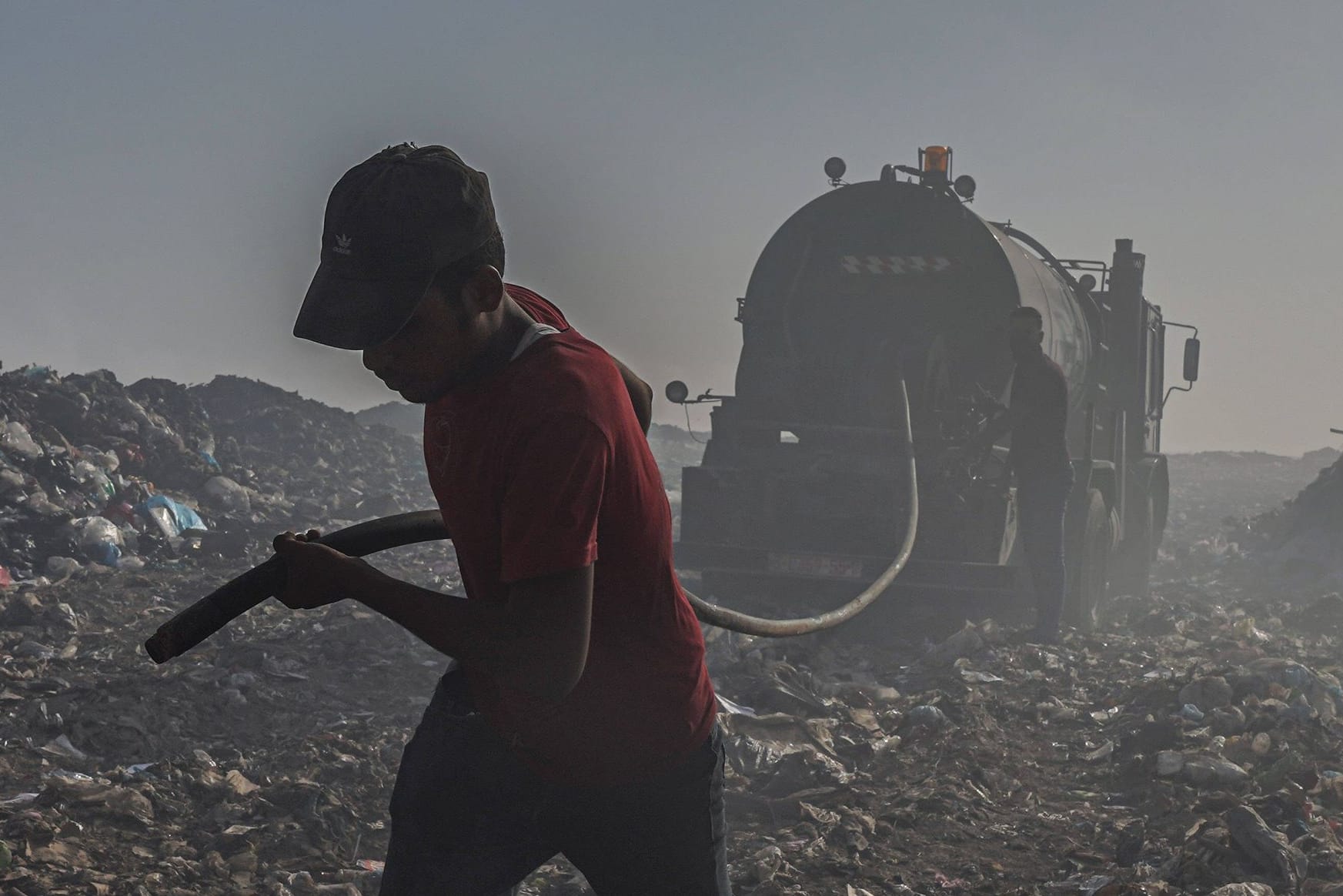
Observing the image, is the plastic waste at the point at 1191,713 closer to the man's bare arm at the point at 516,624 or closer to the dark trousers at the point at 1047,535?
the dark trousers at the point at 1047,535

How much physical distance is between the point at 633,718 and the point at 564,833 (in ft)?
0.85

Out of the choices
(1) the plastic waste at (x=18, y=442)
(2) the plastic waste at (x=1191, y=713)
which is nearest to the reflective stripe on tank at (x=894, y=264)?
(2) the plastic waste at (x=1191, y=713)

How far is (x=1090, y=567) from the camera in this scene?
33.6 ft

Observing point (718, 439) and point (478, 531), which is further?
point (718, 439)

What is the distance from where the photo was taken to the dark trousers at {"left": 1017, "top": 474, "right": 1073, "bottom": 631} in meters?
8.73

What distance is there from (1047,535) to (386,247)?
7434 mm

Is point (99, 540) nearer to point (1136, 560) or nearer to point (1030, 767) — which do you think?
point (1030, 767)

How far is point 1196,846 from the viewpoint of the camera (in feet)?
14.9

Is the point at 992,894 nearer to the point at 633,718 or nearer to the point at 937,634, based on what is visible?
the point at 633,718

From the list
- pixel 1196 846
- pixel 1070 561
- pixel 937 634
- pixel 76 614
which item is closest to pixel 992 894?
pixel 1196 846

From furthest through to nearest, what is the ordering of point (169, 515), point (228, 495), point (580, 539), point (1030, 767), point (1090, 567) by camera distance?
point (228, 495) < point (169, 515) < point (1090, 567) < point (1030, 767) < point (580, 539)

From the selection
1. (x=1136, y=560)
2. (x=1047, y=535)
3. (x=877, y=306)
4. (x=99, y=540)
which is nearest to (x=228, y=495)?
(x=99, y=540)

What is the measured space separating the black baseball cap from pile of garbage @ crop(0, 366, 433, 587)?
961 cm

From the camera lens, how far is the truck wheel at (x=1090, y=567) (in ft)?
32.2
